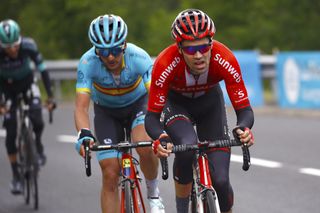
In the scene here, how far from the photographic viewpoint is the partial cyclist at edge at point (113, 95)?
7.68 m

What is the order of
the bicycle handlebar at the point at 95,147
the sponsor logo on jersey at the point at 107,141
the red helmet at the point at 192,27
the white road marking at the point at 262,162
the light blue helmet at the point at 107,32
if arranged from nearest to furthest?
the red helmet at the point at 192,27 < the bicycle handlebar at the point at 95,147 < the light blue helmet at the point at 107,32 < the sponsor logo on jersey at the point at 107,141 < the white road marking at the point at 262,162

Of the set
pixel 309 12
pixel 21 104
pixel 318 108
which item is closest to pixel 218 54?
pixel 21 104

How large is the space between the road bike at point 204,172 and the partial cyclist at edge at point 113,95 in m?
0.95

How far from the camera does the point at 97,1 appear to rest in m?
29.6

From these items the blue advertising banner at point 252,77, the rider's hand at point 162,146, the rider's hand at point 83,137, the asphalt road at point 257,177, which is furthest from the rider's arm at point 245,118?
the blue advertising banner at point 252,77

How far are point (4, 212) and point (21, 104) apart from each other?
1.73m

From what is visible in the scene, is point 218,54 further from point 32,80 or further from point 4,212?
point 32,80

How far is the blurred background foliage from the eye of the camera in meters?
30.7

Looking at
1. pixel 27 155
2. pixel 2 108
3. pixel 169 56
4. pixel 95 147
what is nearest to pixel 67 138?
pixel 2 108

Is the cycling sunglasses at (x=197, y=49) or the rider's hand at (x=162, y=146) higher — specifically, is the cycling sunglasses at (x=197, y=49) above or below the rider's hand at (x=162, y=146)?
above

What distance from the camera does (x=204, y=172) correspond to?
6863 mm

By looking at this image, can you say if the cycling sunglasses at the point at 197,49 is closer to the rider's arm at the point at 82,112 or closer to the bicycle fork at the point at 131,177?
the bicycle fork at the point at 131,177

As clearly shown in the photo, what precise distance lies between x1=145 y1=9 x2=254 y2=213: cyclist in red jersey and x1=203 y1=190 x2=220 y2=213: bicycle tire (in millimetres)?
297

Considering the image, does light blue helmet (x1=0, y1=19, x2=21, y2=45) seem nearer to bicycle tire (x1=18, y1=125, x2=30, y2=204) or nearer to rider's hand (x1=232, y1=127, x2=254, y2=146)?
bicycle tire (x1=18, y1=125, x2=30, y2=204)
